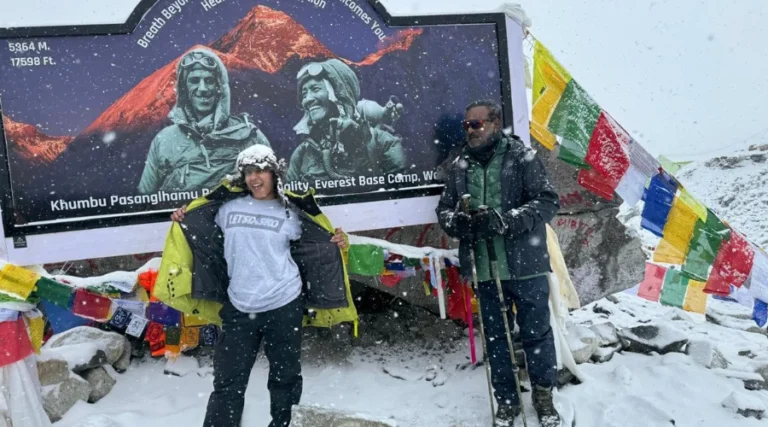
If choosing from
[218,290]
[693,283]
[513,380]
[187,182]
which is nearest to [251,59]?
[187,182]

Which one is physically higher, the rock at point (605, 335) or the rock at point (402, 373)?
the rock at point (605, 335)

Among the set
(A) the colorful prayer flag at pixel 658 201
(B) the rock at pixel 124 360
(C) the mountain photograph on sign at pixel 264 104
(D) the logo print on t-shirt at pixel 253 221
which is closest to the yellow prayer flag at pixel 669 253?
(A) the colorful prayer flag at pixel 658 201

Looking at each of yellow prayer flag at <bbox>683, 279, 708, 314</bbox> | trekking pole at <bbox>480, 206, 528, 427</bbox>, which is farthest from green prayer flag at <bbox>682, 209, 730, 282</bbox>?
trekking pole at <bbox>480, 206, 528, 427</bbox>

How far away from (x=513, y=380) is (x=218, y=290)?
7.17 ft

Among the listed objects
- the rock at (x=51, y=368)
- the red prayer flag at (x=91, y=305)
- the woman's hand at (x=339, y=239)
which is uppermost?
the woman's hand at (x=339, y=239)

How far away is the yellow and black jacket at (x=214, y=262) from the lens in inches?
148

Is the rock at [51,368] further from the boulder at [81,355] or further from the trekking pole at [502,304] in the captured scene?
the trekking pole at [502,304]

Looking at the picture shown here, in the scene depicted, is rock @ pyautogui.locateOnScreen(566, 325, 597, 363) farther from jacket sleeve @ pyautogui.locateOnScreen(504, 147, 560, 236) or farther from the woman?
the woman

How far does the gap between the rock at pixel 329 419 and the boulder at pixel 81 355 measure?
2.55 metres

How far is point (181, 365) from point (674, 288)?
4940mm

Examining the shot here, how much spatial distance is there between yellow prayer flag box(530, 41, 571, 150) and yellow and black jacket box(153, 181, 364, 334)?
2.40 metres

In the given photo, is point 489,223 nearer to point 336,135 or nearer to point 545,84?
→ point 336,135

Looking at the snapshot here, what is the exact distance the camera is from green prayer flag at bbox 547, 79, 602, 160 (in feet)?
17.1

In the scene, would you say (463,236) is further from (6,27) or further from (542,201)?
(6,27)
